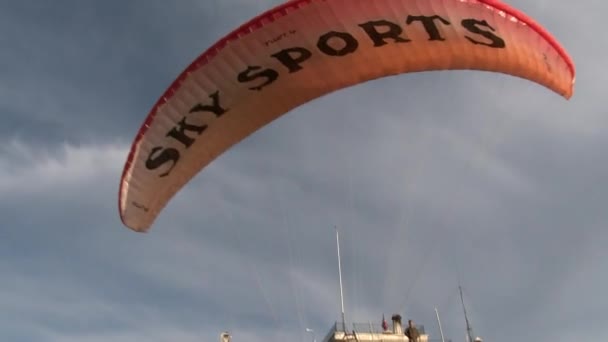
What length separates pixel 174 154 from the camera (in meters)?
20.9

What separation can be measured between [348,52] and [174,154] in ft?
21.9


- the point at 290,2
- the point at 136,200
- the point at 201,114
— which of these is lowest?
the point at 136,200

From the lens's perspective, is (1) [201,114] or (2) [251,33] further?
(1) [201,114]

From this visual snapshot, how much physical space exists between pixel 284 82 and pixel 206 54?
259 cm

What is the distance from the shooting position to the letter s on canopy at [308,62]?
18.4 metres

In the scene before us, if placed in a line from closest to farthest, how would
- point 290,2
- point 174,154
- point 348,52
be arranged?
point 290,2, point 348,52, point 174,154

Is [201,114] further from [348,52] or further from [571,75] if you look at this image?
[571,75]

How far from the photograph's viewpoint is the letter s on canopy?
18.4 m

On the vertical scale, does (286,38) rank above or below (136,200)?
above

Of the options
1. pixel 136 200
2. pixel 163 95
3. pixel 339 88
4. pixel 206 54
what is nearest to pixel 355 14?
pixel 339 88

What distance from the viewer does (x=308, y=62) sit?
19516 mm

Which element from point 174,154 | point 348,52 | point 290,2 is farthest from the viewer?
point 174,154

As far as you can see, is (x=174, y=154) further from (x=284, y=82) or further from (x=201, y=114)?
(x=284, y=82)

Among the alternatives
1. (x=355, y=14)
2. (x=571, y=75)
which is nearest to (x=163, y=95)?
(x=355, y=14)
